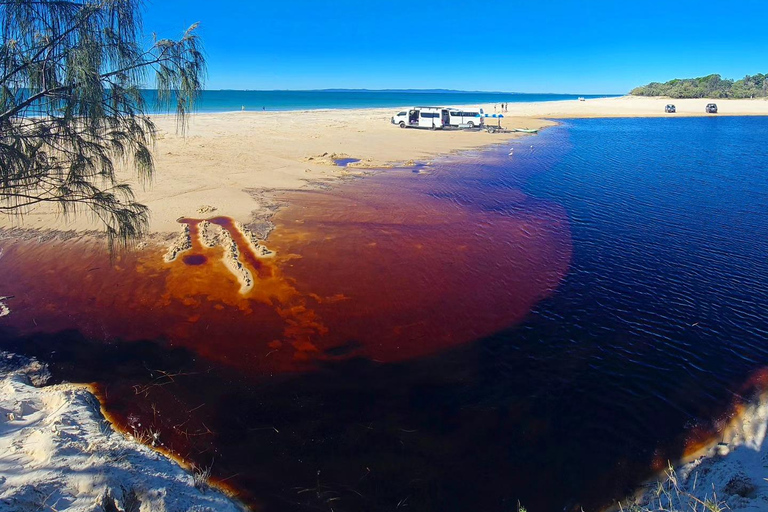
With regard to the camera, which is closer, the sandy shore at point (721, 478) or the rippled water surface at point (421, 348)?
the sandy shore at point (721, 478)

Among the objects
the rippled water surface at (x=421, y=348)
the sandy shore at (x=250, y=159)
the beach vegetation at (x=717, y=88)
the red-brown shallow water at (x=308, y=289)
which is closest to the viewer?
the rippled water surface at (x=421, y=348)

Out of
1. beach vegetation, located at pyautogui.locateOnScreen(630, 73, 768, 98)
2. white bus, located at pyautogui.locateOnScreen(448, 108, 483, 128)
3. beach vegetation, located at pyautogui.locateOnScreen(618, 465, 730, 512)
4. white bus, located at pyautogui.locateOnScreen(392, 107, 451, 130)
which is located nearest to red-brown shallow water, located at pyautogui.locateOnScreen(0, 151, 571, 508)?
beach vegetation, located at pyautogui.locateOnScreen(618, 465, 730, 512)

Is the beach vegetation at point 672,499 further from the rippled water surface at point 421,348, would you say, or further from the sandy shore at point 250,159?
the sandy shore at point 250,159

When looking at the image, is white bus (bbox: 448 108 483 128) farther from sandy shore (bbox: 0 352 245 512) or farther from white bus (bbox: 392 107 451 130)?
sandy shore (bbox: 0 352 245 512)

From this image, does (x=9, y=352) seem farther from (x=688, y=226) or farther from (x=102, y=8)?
(x=688, y=226)

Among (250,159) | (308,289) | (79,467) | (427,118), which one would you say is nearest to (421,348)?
(308,289)

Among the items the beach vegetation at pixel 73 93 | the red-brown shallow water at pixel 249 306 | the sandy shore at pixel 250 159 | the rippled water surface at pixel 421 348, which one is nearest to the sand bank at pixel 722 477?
the rippled water surface at pixel 421 348

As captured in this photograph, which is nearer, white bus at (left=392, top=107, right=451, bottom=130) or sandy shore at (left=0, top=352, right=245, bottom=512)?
sandy shore at (left=0, top=352, right=245, bottom=512)
